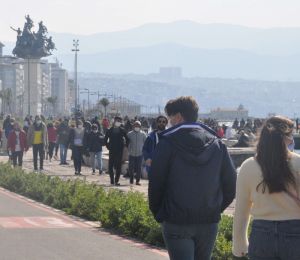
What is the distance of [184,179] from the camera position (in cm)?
641

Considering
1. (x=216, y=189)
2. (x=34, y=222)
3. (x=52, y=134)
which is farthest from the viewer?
(x=52, y=134)

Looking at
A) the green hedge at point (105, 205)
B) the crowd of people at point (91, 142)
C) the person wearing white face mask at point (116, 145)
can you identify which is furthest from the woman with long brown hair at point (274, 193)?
the person wearing white face mask at point (116, 145)

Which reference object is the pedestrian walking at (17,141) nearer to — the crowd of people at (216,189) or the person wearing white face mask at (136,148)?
the person wearing white face mask at (136,148)

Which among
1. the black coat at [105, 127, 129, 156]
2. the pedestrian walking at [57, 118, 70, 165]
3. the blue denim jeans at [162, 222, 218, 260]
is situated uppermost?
the blue denim jeans at [162, 222, 218, 260]

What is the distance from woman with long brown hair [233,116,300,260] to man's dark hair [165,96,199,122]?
884 millimetres

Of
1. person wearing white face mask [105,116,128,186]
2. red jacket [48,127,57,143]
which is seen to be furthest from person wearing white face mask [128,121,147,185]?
red jacket [48,127,57,143]

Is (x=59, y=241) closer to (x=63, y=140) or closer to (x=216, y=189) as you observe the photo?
(x=216, y=189)

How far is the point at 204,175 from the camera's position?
647 cm

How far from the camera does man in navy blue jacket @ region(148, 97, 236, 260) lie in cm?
641

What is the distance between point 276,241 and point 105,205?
9.40 meters

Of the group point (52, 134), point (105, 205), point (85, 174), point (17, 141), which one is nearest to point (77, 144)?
point (85, 174)

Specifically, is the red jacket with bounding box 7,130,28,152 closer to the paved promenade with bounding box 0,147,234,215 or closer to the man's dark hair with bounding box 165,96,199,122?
the paved promenade with bounding box 0,147,234,215

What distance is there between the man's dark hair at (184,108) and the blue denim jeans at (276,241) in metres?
1.15

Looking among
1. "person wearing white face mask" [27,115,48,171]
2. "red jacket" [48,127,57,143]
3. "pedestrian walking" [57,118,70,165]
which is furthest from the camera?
"red jacket" [48,127,57,143]
